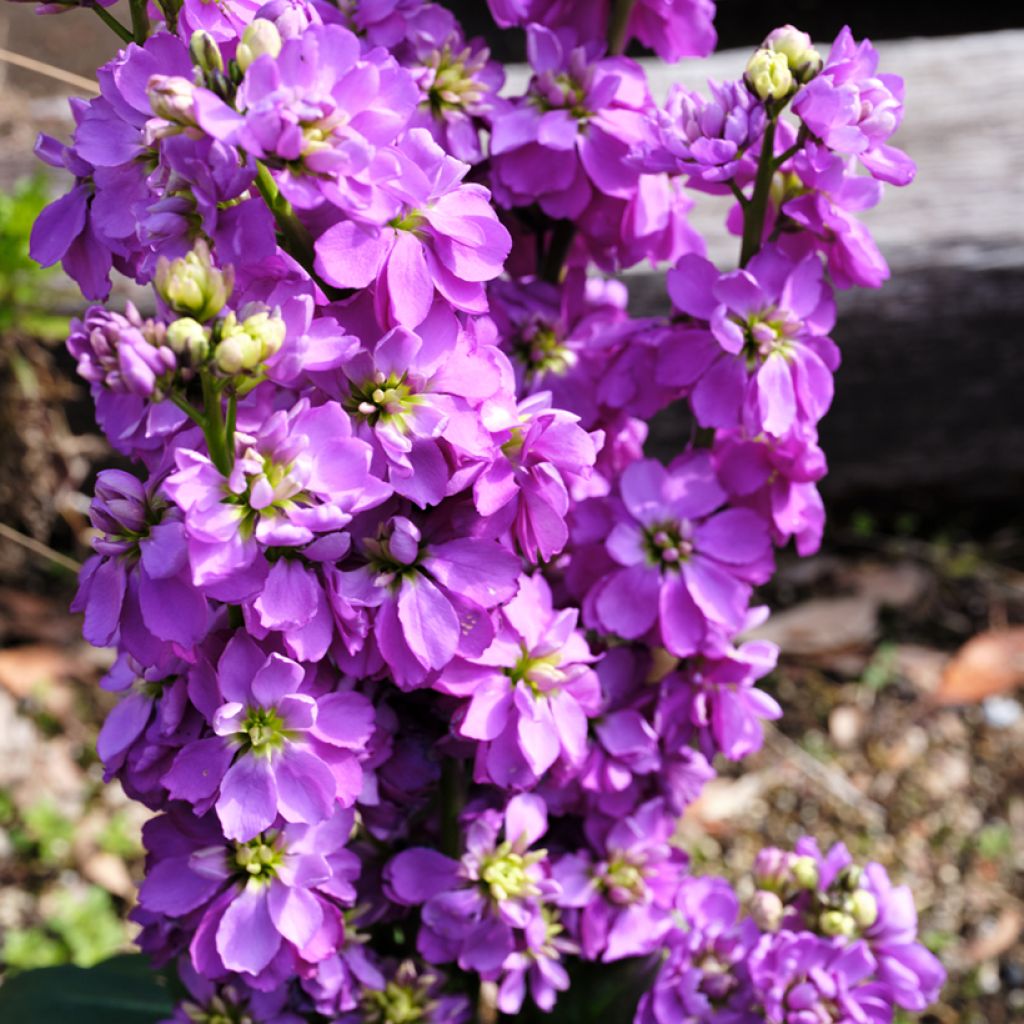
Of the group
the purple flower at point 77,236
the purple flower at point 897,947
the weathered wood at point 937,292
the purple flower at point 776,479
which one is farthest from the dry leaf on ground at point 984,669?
the purple flower at point 77,236

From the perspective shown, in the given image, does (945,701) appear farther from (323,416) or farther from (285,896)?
(323,416)

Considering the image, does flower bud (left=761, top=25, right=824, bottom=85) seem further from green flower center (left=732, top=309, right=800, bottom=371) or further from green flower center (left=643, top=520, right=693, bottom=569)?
green flower center (left=643, top=520, right=693, bottom=569)

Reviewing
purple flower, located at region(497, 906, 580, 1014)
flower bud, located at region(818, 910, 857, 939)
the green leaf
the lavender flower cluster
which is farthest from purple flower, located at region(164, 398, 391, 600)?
the green leaf

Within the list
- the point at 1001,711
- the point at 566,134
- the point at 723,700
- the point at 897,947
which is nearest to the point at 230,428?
the point at 566,134

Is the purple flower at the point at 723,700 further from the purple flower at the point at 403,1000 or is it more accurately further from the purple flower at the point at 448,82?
the purple flower at the point at 448,82

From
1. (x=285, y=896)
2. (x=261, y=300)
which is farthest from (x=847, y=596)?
(x=261, y=300)

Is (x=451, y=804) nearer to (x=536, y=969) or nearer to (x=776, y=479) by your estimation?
(x=536, y=969)
